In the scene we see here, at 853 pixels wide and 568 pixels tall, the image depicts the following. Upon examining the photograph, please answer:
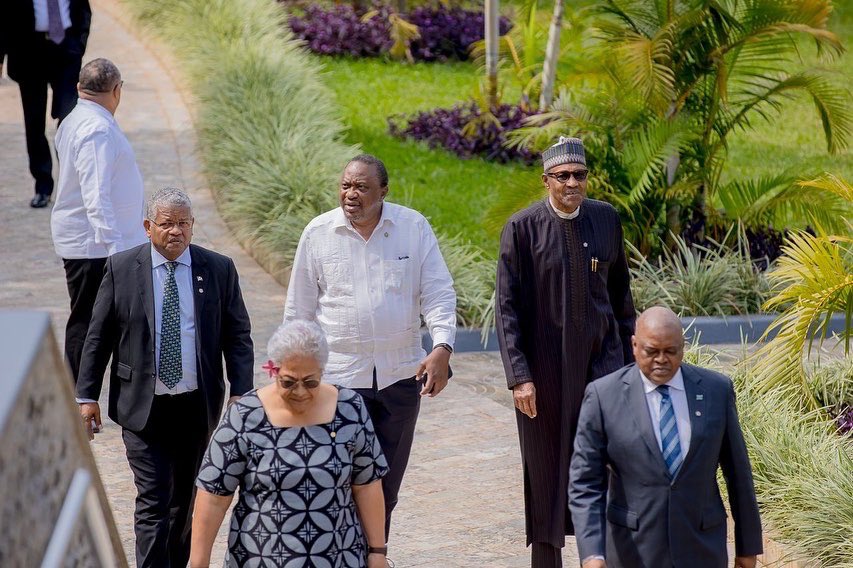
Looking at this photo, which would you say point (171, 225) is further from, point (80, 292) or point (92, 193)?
point (80, 292)

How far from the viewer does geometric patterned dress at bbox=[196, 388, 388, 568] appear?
4.45 metres

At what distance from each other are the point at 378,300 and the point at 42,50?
6601 millimetres

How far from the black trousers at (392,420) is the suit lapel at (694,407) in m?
1.66

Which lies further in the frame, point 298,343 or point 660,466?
point 660,466

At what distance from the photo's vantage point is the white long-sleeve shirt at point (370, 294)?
19.9 feet

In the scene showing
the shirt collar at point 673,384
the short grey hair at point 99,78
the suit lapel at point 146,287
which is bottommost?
the shirt collar at point 673,384

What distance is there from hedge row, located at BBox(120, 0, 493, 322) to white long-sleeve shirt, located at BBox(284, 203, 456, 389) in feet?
13.3

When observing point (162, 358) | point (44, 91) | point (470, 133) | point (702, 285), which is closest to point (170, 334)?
point (162, 358)

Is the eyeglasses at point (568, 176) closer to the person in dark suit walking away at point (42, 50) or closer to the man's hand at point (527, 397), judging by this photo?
the man's hand at point (527, 397)

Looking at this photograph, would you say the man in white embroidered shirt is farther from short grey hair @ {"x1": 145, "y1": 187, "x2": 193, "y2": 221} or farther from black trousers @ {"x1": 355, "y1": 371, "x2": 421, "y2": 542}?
short grey hair @ {"x1": 145, "y1": 187, "x2": 193, "y2": 221}

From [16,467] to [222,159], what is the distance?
11.9 m

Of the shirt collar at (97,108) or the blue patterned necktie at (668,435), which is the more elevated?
the shirt collar at (97,108)

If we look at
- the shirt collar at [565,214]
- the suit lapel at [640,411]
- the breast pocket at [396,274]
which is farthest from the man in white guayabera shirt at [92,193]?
the suit lapel at [640,411]

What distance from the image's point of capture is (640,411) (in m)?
4.77
